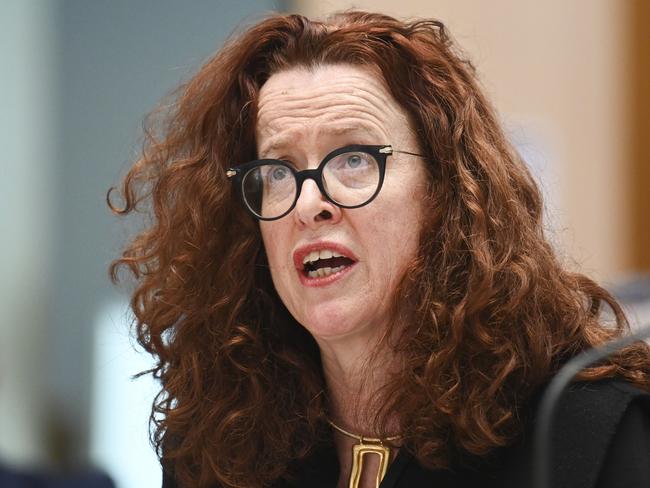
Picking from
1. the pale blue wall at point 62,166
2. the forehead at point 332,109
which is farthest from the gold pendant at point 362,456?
the pale blue wall at point 62,166

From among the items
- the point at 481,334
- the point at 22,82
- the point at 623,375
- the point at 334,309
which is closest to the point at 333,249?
the point at 334,309

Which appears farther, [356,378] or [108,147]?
[108,147]

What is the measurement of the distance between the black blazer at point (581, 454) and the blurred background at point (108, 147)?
2.25 m

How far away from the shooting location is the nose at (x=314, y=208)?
1.92 meters

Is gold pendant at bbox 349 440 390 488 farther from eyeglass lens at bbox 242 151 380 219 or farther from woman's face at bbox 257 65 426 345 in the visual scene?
eyeglass lens at bbox 242 151 380 219

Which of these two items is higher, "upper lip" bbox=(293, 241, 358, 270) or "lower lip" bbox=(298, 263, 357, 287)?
"upper lip" bbox=(293, 241, 358, 270)

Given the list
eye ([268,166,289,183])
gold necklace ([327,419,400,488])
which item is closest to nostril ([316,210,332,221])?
eye ([268,166,289,183])

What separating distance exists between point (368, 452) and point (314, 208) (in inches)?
17.5

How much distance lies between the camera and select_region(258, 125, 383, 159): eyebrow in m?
1.96

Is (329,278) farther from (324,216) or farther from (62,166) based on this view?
(62,166)

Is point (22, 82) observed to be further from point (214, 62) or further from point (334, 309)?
point (334, 309)

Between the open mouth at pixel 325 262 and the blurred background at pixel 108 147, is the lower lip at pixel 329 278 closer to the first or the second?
the open mouth at pixel 325 262

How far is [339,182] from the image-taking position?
1.93 meters

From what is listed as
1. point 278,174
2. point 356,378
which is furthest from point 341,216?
point 356,378
